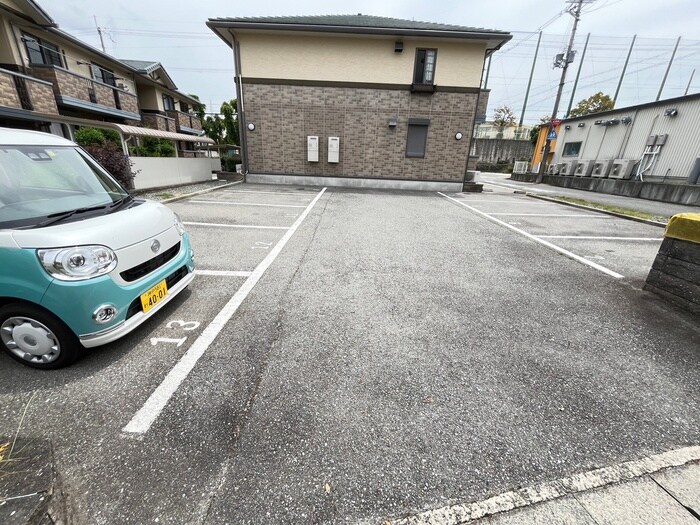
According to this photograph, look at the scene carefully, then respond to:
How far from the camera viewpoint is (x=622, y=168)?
648 inches

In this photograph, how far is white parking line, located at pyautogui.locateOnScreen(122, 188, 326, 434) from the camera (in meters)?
1.78

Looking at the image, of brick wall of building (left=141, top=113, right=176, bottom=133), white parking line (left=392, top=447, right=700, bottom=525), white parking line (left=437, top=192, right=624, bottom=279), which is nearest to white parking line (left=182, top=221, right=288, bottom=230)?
white parking line (left=437, top=192, right=624, bottom=279)

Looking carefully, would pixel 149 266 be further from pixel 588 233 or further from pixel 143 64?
pixel 143 64

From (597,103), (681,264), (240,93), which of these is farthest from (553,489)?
(597,103)

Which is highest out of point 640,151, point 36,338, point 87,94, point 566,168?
point 87,94

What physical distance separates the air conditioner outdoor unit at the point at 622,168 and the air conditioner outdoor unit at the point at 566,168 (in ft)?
10.8

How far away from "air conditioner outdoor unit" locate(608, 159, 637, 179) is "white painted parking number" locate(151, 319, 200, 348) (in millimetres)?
22120

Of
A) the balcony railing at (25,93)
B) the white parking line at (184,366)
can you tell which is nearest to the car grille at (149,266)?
the white parking line at (184,366)

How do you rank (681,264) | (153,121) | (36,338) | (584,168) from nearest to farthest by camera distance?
(36,338)
(681,264)
(153,121)
(584,168)

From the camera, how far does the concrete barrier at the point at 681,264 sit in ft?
10.3

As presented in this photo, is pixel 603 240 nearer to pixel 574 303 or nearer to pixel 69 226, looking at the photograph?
pixel 574 303

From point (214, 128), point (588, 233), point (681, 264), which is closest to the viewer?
point (681, 264)

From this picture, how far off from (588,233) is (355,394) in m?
7.11

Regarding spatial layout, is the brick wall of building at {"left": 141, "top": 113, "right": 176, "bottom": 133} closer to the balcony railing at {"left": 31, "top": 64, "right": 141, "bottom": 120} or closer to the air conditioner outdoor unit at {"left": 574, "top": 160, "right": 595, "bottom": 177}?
the balcony railing at {"left": 31, "top": 64, "right": 141, "bottom": 120}
